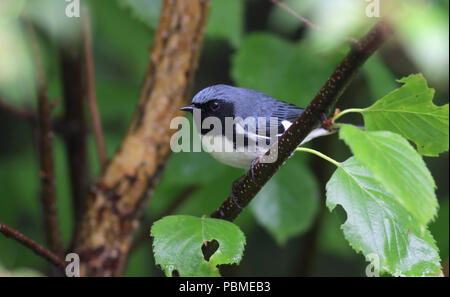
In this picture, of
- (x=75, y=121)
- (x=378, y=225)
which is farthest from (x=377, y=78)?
(x=75, y=121)

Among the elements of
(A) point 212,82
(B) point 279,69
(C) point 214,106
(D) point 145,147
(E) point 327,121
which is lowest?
(E) point 327,121

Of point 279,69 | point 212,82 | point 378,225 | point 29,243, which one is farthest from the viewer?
point 212,82

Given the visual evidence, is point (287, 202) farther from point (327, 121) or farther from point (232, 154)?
point (327, 121)

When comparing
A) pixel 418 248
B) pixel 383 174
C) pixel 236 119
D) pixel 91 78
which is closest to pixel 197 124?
pixel 236 119

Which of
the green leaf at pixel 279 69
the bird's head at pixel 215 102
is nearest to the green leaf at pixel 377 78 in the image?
the green leaf at pixel 279 69

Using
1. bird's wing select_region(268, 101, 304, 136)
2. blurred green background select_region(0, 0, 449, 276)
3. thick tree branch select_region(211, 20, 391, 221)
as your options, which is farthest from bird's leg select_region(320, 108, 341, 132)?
bird's wing select_region(268, 101, 304, 136)

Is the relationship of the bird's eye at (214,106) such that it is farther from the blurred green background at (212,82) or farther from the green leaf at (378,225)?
the green leaf at (378,225)

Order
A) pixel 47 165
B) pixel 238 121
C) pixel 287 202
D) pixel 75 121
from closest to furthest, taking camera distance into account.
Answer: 1. pixel 238 121
2. pixel 47 165
3. pixel 287 202
4. pixel 75 121
